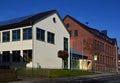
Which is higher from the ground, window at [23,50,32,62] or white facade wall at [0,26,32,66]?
white facade wall at [0,26,32,66]

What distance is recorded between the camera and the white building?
149ft

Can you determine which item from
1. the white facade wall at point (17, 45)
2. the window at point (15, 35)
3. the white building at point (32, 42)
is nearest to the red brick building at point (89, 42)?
the white building at point (32, 42)

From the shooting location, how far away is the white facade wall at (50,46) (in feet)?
151

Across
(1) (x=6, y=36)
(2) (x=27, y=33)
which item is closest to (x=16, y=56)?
(2) (x=27, y=33)

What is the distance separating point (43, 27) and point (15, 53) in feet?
19.7

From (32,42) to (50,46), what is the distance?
16.7ft

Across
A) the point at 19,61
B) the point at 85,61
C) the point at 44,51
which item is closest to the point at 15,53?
the point at 19,61

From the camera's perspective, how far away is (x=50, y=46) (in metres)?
49.2

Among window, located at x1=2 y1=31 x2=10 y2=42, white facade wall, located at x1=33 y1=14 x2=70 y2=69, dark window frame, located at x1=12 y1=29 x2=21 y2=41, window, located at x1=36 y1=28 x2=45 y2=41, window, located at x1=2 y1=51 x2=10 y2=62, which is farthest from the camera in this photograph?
window, located at x1=2 y1=31 x2=10 y2=42

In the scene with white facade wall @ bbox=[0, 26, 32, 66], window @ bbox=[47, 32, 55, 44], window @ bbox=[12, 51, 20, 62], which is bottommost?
window @ bbox=[12, 51, 20, 62]

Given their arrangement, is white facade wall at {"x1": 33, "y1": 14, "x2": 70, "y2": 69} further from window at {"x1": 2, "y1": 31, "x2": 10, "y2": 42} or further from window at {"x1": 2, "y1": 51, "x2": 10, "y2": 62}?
window at {"x1": 2, "y1": 31, "x2": 10, "y2": 42}

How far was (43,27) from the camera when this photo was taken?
4788cm

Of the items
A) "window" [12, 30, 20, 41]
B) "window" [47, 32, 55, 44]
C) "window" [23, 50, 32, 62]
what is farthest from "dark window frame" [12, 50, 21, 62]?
"window" [47, 32, 55, 44]

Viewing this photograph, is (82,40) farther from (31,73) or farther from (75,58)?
(31,73)
